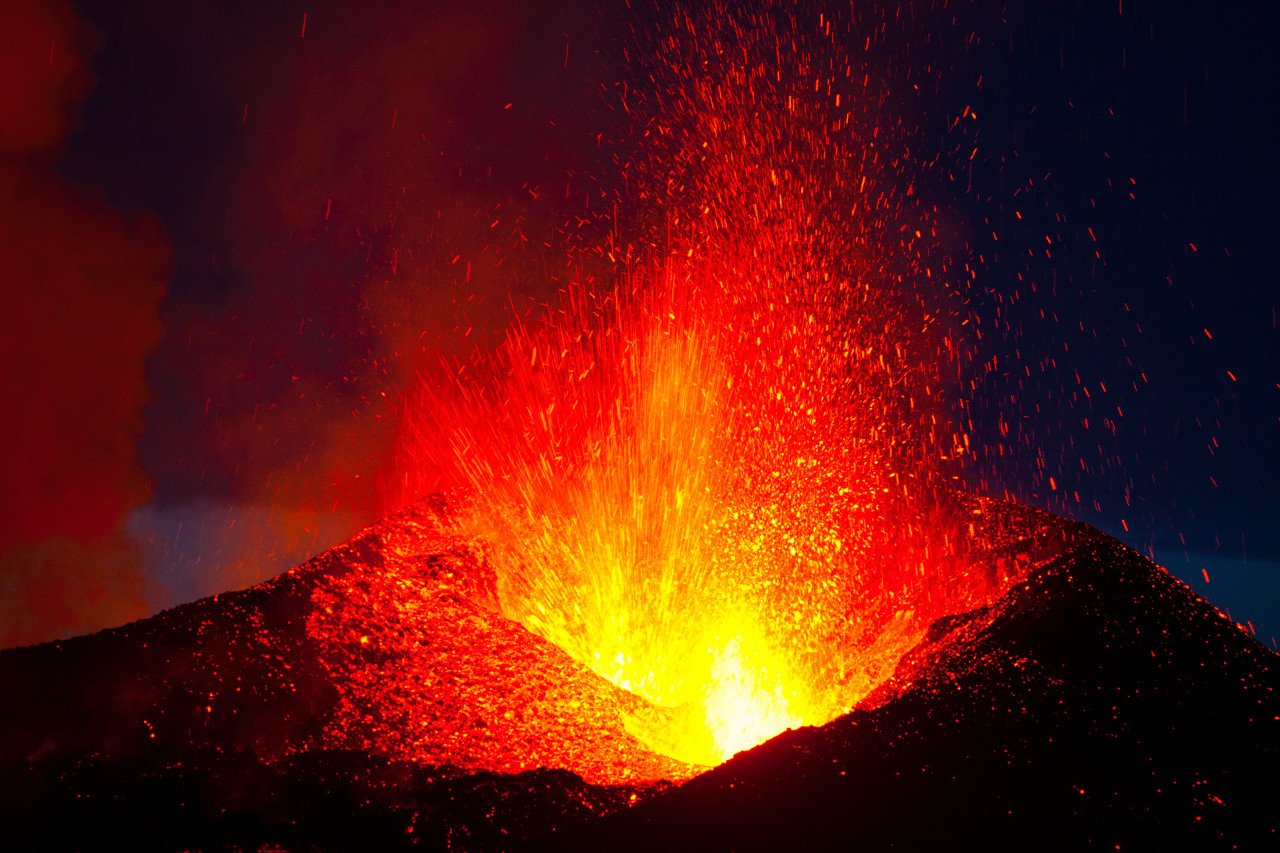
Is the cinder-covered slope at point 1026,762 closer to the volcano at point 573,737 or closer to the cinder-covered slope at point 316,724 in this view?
the volcano at point 573,737

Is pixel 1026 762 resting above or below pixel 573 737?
below

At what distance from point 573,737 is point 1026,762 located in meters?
2.38

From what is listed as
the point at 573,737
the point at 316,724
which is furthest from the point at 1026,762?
the point at 316,724

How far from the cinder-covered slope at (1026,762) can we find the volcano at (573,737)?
1cm

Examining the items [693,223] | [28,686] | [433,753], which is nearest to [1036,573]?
[433,753]

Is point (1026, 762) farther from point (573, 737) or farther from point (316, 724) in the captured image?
point (316, 724)

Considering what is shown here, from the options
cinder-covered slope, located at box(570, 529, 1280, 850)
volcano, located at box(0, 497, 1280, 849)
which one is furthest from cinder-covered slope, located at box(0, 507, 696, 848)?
cinder-covered slope, located at box(570, 529, 1280, 850)

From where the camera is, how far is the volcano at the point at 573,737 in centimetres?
383

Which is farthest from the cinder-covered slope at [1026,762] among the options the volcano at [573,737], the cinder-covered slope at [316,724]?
the cinder-covered slope at [316,724]

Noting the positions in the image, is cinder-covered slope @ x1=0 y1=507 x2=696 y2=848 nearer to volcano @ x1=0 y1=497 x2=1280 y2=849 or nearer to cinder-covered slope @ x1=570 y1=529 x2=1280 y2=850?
volcano @ x1=0 y1=497 x2=1280 y2=849

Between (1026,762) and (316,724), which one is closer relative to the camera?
(1026,762)

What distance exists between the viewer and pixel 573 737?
5.23m

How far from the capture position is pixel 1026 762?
4059 millimetres

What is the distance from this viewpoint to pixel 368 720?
17.3 ft
